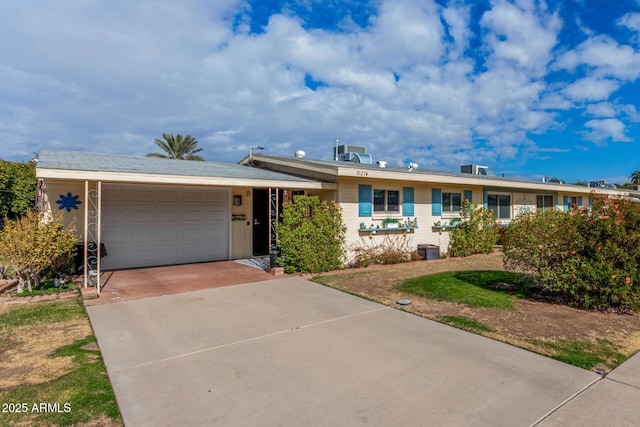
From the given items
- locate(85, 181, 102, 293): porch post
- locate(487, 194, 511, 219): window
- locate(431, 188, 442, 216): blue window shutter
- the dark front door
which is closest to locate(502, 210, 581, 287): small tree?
locate(431, 188, 442, 216): blue window shutter

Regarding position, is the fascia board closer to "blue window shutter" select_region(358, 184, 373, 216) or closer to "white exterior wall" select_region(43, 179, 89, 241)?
"blue window shutter" select_region(358, 184, 373, 216)

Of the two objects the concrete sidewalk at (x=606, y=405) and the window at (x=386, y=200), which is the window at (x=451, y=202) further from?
the concrete sidewalk at (x=606, y=405)

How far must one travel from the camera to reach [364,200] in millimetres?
10094

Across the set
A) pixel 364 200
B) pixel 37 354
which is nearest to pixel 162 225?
pixel 364 200

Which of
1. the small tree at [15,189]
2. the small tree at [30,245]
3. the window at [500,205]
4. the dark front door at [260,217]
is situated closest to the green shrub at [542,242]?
the dark front door at [260,217]

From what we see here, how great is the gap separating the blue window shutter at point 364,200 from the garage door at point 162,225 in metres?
4.09

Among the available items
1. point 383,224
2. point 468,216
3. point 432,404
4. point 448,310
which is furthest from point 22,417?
point 468,216

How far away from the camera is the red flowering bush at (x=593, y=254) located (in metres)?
5.37

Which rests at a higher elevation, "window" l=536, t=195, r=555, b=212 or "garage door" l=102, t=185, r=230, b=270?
"window" l=536, t=195, r=555, b=212

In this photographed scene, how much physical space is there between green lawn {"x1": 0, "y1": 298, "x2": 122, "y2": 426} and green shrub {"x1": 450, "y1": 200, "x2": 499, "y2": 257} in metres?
11.2

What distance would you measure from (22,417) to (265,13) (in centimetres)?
1184

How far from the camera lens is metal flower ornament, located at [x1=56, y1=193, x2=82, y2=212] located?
812cm

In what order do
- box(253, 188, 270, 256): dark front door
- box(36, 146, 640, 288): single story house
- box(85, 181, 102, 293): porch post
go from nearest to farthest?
box(85, 181, 102, 293): porch post < box(36, 146, 640, 288): single story house < box(253, 188, 270, 256): dark front door

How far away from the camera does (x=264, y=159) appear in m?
12.5
